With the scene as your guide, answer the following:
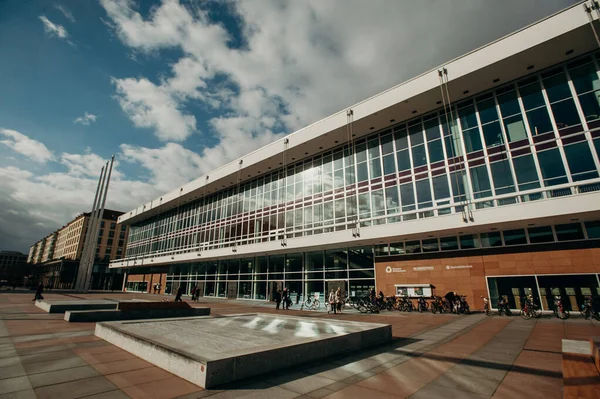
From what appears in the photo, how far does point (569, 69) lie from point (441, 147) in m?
8.53

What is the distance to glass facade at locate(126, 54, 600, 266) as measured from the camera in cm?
1742

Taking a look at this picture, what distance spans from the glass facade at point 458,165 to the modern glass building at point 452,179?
8cm

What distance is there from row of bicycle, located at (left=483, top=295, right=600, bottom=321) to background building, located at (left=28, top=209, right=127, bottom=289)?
67.7 m

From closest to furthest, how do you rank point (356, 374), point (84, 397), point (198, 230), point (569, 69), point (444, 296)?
point (84, 397)
point (356, 374)
point (569, 69)
point (444, 296)
point (198, 230)

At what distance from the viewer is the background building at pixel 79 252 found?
73188mm

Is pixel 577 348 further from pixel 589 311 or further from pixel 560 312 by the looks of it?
pixel 589 311

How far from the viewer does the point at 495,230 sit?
19250mm

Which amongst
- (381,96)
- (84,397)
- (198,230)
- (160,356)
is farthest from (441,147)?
(198,230)

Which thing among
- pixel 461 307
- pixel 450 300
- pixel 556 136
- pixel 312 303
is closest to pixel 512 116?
pixel 556 136

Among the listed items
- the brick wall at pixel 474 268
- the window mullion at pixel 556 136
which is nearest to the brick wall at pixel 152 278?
the brick wall at pixel 474 268

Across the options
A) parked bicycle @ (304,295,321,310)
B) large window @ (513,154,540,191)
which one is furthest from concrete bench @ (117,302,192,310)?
large window @ (513,154,540,191)

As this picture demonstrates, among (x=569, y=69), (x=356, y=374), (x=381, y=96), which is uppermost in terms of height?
(x=381, y=96)

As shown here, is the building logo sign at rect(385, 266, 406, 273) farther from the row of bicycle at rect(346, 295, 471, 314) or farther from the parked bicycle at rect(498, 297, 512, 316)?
the parked bicycle at rect(498, 297, 512, 316)

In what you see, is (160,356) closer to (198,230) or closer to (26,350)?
(26,350)
